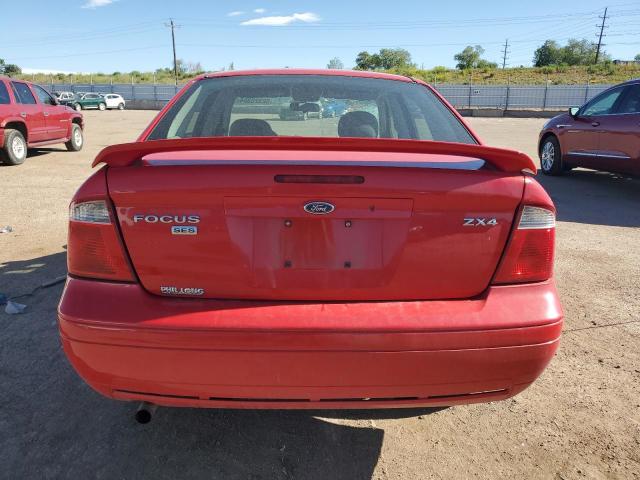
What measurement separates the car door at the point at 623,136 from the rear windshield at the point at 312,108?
240 inches

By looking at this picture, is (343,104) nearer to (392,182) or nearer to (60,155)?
(392,182)

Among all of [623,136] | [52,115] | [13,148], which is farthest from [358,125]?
A: [52,115]

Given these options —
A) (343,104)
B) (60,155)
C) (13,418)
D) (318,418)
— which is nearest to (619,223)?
(343,104)

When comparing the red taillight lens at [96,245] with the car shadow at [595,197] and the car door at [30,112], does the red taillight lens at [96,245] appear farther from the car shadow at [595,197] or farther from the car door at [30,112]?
the car door at [30,112]

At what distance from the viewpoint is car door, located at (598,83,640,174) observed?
7.59 metres

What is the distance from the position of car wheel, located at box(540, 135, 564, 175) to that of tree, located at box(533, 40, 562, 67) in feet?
261

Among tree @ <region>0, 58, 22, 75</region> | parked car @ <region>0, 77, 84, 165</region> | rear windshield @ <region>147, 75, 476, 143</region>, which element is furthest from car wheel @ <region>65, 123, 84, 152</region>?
tree @ <region>0, 58, 22, 75</region>

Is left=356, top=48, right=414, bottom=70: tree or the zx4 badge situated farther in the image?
left=356, top=48, right=414, bottom=70: tree

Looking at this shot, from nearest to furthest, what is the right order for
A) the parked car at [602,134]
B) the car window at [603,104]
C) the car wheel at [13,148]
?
the parked car at [602,134] < the car window at [603,104] < the car wheel at [13,148]

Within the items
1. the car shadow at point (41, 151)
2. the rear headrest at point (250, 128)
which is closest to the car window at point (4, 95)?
the car shadow at point (41, 151)

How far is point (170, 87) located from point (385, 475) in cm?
4812

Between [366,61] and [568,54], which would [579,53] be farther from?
[366,61]

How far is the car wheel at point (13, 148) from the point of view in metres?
10.3

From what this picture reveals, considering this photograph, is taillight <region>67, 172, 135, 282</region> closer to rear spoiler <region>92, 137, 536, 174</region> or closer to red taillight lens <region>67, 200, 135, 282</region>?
red taillight lens <region>67, 200, 135, 282</region>
